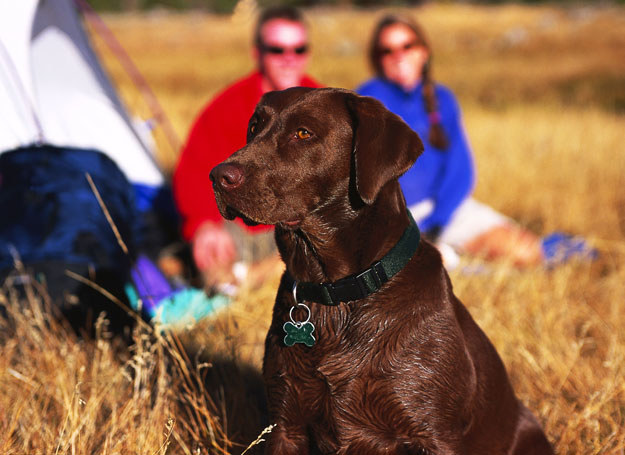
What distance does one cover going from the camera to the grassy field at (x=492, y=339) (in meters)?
2.43

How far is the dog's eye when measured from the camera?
192 centimetres

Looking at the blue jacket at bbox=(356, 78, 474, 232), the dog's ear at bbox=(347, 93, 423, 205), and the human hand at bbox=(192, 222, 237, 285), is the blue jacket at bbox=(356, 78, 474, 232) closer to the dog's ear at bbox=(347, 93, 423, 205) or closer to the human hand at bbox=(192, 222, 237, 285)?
the human hand at bbox=(192, 222, 237, 285)

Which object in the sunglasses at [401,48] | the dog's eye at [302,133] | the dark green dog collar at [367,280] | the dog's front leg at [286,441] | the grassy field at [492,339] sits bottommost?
the grassy field at [492,339]

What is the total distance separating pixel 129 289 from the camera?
355 centimetres

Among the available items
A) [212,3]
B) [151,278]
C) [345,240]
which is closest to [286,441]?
[345,240]

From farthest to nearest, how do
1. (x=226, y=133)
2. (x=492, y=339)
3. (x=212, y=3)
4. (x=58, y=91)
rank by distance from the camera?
(x=212, y=3) → (x=58, y=91) → (x=226, y=133) → (x=492, y=339)

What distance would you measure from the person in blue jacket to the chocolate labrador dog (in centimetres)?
310

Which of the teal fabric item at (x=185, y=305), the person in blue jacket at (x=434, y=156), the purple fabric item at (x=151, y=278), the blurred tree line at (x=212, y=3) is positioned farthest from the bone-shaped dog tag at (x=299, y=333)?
the blurred tree line at (x=212, y=3)

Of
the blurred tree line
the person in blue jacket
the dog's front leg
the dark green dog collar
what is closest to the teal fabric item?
the dog's front leg

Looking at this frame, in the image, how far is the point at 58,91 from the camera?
4836 mm

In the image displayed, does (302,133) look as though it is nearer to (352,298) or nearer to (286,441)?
(352,298)

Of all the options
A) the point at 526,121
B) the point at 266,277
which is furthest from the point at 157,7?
the point at 266,277

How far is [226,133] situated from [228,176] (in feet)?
9.56

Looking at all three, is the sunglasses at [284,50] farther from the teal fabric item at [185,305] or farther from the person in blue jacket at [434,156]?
the teal fabric item at [185,305]
